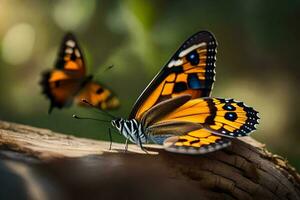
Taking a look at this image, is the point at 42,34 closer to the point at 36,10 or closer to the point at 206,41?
the point at 36,10

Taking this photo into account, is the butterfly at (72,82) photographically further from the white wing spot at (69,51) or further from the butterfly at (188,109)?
the butterfly at (188,109)

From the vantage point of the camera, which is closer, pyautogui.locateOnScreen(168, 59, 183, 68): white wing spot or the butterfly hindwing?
pyautogui.locateOnScreen(168, 59, 183, 68): white wing spot

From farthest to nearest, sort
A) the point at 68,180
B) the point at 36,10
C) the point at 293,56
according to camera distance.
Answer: the point at 36,10, the point at 293,56, the point at 68,180

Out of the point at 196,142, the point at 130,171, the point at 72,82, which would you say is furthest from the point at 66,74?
the point at 130,171

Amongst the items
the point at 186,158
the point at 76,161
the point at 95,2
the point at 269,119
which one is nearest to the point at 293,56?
the point at 269,119

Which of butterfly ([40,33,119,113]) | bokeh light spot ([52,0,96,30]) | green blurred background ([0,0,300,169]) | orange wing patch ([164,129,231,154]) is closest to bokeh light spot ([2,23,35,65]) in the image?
green blurred background ([0,0,300,169])

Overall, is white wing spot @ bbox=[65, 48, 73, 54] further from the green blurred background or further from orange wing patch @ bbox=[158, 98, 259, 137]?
orange wing patch @ bbox=[158, 98, 259, 137]

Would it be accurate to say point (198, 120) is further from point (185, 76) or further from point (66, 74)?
point (66, 74)
